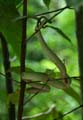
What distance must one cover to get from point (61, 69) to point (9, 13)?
10 cm

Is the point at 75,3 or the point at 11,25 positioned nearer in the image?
the point at 75,3

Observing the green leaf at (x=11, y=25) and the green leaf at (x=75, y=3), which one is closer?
the green leaf at (x=75, y=3)

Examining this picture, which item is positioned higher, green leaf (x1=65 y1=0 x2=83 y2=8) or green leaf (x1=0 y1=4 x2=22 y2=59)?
green leaf (x1=65 y1=0 x2=83 y2=8)

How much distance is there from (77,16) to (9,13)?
0.11 m

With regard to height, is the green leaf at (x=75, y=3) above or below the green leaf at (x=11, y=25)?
above

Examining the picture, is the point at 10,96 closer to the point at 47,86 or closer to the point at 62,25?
the point at 47,86

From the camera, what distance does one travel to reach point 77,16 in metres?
0.58

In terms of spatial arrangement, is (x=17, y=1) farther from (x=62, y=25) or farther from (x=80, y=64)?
(x=62, y=25)

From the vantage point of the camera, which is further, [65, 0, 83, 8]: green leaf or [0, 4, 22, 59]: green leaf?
[0, 4, 22, 59]: green leaf

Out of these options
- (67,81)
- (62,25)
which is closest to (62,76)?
(67,81)

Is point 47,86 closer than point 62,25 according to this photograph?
Yes

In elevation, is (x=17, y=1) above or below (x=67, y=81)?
above

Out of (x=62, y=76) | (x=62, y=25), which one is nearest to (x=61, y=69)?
(x=62, y=76)

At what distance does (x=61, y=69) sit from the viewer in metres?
0.54
